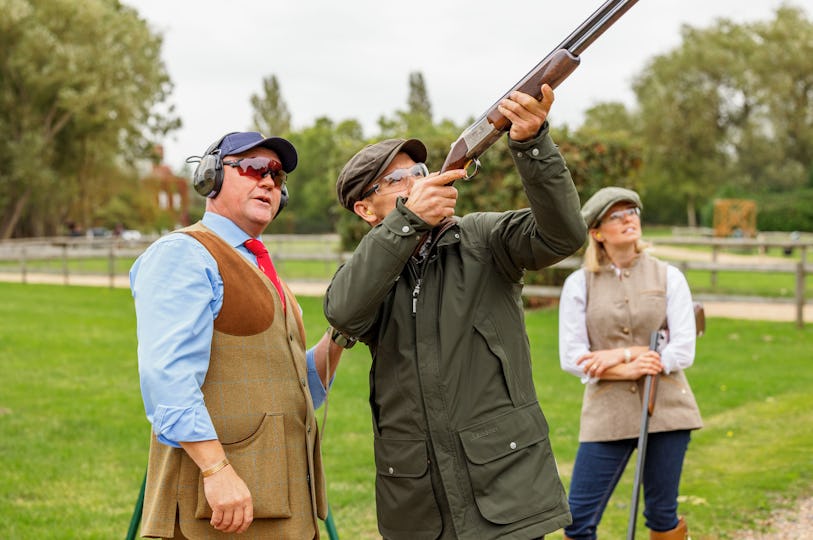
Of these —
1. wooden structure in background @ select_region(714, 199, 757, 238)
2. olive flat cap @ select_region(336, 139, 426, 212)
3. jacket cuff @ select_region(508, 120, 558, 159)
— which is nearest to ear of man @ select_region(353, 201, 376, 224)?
olive flat cap @ select_region(336, 139, 426, 212)

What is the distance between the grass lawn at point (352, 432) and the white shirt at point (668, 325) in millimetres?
1797

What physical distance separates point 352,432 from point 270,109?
8728 cm

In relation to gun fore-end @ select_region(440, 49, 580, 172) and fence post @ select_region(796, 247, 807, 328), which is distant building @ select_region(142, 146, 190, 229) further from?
gun fore-end @ select_region(440, 49, 580, 172)

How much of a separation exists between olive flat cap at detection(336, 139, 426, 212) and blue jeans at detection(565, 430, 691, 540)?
2.15 m

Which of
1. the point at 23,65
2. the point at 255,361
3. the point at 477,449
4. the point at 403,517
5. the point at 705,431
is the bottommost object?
the point at 705,431

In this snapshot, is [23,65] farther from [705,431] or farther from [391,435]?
[391,435]

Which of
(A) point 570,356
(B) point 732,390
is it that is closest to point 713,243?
(B) point 732,390

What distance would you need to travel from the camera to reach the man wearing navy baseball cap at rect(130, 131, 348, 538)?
2967mm

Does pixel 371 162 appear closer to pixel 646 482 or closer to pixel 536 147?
pixel 536 147

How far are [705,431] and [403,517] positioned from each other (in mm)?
6061

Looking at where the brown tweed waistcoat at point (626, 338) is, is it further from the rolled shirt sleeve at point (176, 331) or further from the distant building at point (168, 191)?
the distant building at point (168, 191)

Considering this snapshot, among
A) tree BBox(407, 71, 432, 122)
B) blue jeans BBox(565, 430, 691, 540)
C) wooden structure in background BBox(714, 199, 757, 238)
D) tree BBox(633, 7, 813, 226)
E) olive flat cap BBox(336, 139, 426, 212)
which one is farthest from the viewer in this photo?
tree BBox(407, 71, 432, 122)

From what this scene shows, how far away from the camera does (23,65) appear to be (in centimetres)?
4006

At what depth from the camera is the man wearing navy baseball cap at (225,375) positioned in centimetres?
297
